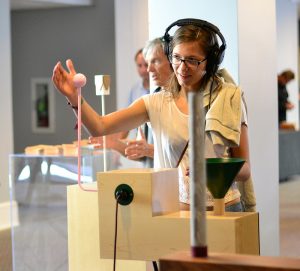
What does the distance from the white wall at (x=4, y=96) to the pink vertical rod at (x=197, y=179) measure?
5486 mm

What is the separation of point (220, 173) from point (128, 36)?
6.05 metres

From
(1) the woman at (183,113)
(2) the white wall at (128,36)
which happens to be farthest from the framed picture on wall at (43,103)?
(1) the woman at (183,113)

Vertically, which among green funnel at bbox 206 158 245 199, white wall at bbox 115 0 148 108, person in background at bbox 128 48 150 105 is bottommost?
green funnel at bbox 206 158 245 199

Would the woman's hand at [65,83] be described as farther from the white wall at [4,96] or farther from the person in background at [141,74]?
the white wall at [4,96]

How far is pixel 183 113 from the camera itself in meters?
2.35

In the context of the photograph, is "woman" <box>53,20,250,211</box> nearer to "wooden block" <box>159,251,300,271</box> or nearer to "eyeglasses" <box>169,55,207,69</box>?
"eyeglasses" <box>169,55,207,69</box>

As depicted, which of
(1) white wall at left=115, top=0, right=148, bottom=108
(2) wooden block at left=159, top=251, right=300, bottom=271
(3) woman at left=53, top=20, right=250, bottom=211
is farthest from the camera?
(1) white wall at left=115, top=0, right=148, bottom=108

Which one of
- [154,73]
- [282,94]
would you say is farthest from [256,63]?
[282,94]

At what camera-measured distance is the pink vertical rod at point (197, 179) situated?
1312 mm

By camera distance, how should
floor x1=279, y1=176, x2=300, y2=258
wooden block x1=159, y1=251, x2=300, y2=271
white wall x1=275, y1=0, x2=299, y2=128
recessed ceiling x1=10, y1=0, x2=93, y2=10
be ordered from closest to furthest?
wooden block x1=159, y1=251, x2=300, y2=271 → floor x1=279, y1=176, x2=300, y2=258 → recessed ceiling x1=10, y1=0, x2=93, y2=10 → white wall x1=275, y1=0, x2=299, y2=128

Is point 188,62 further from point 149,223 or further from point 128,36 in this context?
point 128,36

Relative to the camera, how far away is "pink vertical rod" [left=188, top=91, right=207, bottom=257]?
131cm

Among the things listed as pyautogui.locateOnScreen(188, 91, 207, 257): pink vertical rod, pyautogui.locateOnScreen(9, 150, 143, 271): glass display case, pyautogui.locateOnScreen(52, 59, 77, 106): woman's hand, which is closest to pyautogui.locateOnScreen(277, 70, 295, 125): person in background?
pyautogui.locateOnScreen(9, 150, 143, 271): glass display case

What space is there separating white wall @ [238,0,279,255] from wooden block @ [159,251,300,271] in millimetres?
2409
